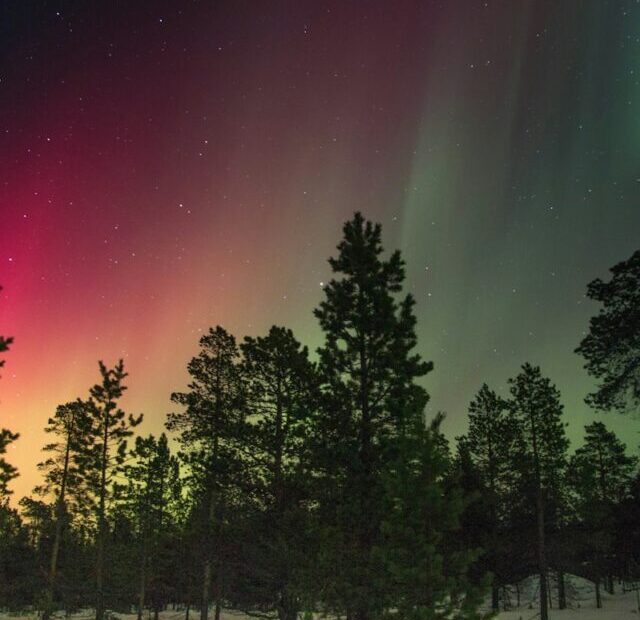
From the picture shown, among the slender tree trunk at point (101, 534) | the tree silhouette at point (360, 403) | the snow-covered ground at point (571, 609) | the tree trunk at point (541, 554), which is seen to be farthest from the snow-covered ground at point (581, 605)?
the slender tree trunk at point (101, 534)

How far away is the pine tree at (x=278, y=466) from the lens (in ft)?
75.7

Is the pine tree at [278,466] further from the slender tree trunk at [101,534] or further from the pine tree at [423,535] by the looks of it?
the slender tree trunk at [101,534]

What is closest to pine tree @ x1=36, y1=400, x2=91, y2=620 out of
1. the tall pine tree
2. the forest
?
the forest

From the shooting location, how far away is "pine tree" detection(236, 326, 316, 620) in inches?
909

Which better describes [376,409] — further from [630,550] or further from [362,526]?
[630,550]

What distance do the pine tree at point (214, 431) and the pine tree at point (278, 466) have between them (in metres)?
0.98

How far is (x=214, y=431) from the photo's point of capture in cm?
2772

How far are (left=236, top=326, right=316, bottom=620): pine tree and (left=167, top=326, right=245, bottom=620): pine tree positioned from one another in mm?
985

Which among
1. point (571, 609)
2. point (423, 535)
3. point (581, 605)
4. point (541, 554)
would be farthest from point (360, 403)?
point (581, 605)

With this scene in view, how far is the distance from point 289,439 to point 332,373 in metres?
3.54

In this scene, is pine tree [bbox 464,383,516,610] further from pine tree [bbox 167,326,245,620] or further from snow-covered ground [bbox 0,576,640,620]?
pine tree [bbox 167,326,245,620]

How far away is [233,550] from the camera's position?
2498 centimetres

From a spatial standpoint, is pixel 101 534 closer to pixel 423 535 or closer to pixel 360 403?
pixel 360 403

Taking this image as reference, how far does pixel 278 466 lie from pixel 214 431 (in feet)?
15.5
